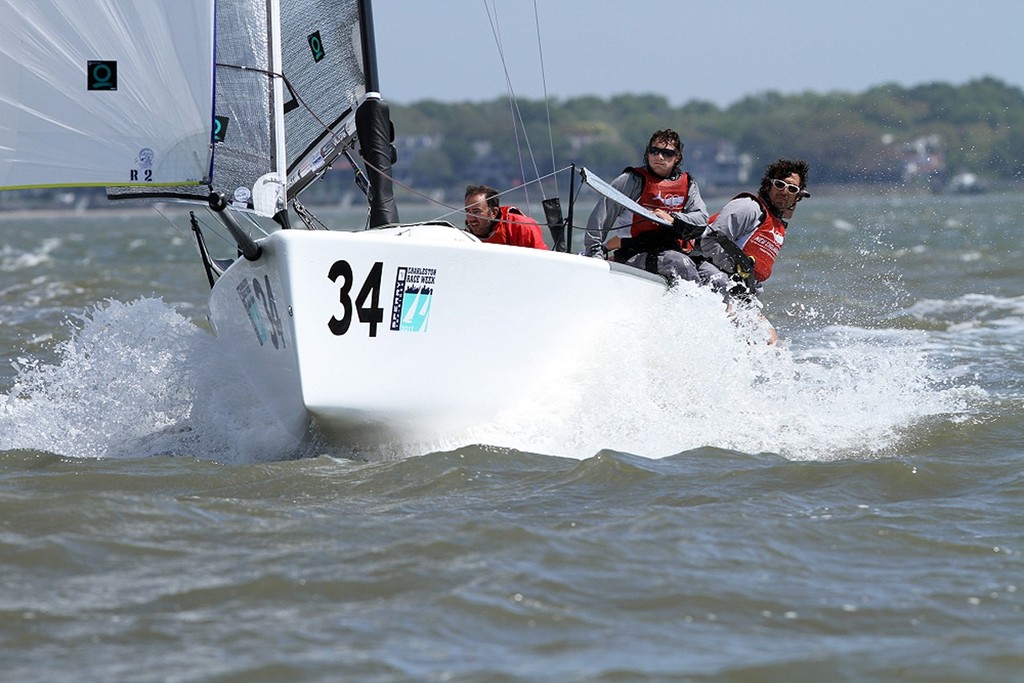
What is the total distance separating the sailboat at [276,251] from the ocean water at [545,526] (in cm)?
19

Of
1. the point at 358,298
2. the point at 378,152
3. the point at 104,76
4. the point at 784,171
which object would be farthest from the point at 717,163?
the point at 358,298

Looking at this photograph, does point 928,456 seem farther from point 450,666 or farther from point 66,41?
point 66,41

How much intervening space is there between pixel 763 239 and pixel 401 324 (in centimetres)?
218

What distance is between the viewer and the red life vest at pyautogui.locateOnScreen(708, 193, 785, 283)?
608 cm

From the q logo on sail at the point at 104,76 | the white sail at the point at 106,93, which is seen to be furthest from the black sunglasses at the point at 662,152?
the q logo on sail at the point at 104,76

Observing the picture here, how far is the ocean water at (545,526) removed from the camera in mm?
2920

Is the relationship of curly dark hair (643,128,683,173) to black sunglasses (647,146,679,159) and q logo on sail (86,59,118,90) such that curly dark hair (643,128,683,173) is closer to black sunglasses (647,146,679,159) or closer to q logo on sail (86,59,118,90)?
black sunglasses (647,146,679,159)

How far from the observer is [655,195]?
19.9ft

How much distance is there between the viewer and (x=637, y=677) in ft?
9.05

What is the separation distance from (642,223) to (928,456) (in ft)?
5.54

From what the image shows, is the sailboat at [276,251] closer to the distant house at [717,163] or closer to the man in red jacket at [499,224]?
the man in red jacket at [499,224]

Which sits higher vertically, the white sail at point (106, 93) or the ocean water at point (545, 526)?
the white sail at point (106, 93)

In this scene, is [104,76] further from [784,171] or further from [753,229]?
[784,171]

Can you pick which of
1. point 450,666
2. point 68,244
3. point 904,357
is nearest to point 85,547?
point 450,666
